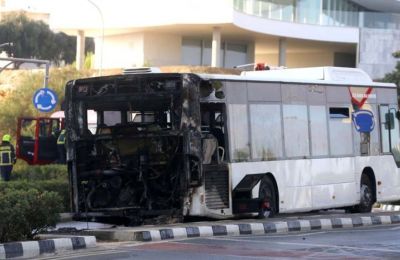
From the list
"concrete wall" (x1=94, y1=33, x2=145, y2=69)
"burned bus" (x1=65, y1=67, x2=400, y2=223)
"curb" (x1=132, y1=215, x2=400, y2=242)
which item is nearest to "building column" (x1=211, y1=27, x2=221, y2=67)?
"concrete wall" (x1=94, y1=33, x2=145, y2=69)

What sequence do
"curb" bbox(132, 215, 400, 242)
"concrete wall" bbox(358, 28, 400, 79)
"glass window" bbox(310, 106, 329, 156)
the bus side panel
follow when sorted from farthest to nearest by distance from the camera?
"concrete wall" bbox(358, 28, 400, 79) < "glass window" bbox(310, 106, 329, 156) < the bus side panel < "curb" bbox(132, 215, 400, 242)

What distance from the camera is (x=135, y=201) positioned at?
50.1 ft

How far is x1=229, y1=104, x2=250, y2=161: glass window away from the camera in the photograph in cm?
1609

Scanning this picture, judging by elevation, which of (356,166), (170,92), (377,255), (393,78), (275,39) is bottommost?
(377,255)

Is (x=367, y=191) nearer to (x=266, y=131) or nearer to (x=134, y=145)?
(x=266, y=131)

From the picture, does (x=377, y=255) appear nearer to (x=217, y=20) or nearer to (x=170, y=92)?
(x=170, y=92)

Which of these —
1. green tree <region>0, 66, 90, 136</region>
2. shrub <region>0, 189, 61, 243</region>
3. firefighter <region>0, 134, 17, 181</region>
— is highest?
green tree <region>0, 66, 90, 136</region>

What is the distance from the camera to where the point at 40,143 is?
1097 inches

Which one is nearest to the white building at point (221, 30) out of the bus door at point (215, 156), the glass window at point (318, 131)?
the glass window at point (318, 131)

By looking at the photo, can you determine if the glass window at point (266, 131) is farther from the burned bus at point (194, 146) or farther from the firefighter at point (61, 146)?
the firefighter at point (61, 146)

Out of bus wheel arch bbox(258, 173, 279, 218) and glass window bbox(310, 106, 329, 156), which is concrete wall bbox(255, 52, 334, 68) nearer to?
glass window bbox(310, 106, 329, 156)

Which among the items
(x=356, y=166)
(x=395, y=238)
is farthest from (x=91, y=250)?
(x=356, y=166)

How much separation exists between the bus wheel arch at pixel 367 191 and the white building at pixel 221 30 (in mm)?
30814

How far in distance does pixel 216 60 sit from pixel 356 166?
34.4 meters
